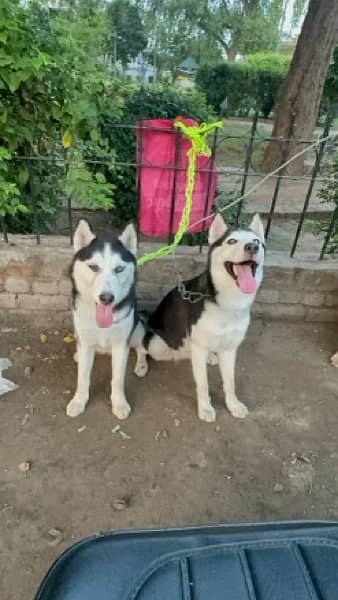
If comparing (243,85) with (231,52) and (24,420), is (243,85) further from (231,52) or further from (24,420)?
(24,420)

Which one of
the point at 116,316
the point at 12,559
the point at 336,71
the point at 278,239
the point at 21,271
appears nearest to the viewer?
the point at 12,559

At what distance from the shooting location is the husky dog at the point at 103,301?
2.47 metres

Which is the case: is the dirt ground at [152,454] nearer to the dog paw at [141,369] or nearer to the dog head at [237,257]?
the dog paw at [141,369]

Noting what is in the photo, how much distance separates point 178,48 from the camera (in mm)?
35156

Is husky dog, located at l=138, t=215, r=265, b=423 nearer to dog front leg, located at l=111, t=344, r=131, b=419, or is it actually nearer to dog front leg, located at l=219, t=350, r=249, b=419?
dog front leg, located at l=219, t=350, r=249, b=419

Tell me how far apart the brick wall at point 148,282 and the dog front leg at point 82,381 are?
1057 millimetres

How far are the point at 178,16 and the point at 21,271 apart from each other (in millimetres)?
38685

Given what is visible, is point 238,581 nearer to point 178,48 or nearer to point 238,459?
point 238,459

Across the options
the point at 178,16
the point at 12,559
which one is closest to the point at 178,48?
the point at 178,16

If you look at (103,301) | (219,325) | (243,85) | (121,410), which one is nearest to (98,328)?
(103,301)

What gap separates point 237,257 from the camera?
8.12ft

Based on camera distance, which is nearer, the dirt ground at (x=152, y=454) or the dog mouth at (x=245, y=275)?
the dirt ground at (x=152, y=454)

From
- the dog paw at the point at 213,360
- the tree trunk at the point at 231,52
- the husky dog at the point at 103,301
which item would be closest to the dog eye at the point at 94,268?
the husky dog at the point at 103,301

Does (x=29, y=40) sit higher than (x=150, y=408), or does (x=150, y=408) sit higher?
(x=29, y=40)
